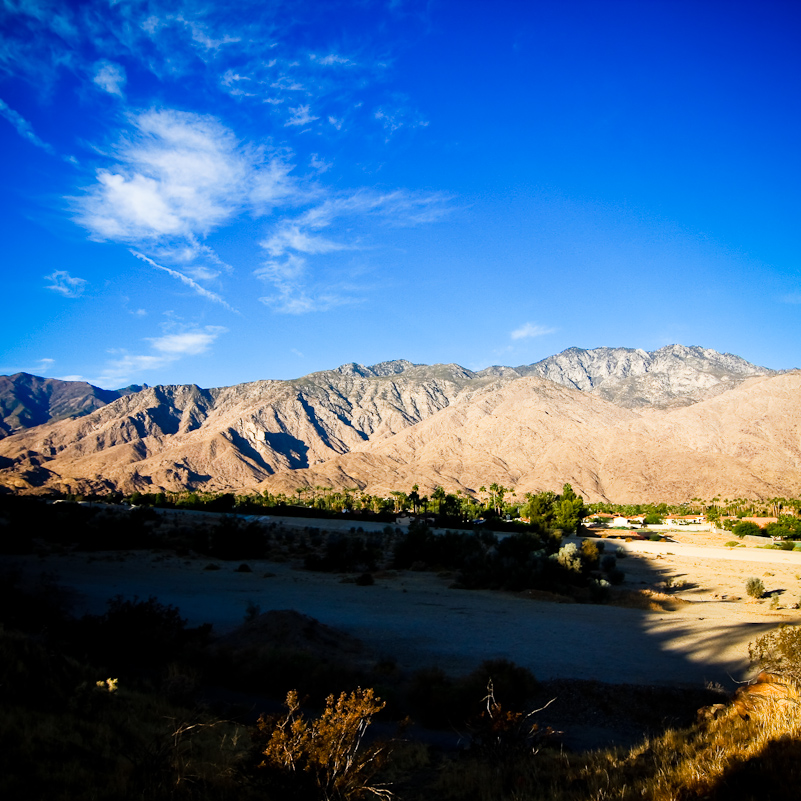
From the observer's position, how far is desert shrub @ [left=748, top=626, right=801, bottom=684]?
9.41 meters

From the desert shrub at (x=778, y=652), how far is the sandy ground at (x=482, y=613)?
1.07 ft

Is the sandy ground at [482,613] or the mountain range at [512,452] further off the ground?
the mountain range at [512,452]

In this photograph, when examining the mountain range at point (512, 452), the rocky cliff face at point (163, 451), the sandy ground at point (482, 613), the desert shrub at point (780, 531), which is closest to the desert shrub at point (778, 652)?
the sandy ground at point (482, 613)

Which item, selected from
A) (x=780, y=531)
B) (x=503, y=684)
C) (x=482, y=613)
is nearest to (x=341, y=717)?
(x=503, y=684)

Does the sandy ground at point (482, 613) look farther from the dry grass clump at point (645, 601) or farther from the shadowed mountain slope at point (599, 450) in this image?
the shadowed mountain slope at point (599, 450)

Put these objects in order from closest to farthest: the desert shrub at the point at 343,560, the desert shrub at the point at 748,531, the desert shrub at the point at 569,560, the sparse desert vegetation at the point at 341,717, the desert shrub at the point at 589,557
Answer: the sparse desert vegetation at the point at 341,717
the desert shrub at the point at 569,560
the desert shrub at the point at 589,557
the desert shrub at the point at 343,560
the desert shrub at the point at 748,531

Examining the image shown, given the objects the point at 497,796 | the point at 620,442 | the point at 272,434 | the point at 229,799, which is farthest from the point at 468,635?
the point at 272,434

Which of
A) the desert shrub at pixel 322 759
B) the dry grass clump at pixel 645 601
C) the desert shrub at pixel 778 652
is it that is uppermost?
the desert shrub at pixel 322 759

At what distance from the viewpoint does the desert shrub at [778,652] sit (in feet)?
30.9

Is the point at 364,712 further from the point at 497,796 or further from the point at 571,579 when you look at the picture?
the point at 571,579

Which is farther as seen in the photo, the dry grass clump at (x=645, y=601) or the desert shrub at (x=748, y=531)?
the desert shrub at (x=748, y=531)

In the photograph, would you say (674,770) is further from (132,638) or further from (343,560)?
(343,560)

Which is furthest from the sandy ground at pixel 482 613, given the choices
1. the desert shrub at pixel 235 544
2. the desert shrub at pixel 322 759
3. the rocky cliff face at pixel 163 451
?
the rocky cliff face at pixel 163 451

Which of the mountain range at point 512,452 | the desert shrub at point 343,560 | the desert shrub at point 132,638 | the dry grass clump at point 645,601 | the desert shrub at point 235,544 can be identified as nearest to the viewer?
the desert shrub at point 132,638
